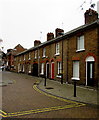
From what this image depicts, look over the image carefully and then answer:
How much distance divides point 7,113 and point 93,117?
3702 millimetres

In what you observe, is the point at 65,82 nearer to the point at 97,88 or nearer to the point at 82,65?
the point at 82,65

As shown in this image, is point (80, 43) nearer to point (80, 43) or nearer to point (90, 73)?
point (80, 43)

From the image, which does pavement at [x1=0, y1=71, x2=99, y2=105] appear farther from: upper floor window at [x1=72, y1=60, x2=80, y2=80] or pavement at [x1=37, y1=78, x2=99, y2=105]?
upper floor window at [x1=72, y1=60, x2=80, y2=80]

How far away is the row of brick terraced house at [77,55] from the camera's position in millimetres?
11805

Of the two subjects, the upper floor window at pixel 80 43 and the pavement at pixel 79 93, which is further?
the upper floor window at pixel 80 43

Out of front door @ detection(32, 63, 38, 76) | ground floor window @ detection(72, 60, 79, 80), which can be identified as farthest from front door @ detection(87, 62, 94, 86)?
front door @ detection(32, 63, 38, 76)

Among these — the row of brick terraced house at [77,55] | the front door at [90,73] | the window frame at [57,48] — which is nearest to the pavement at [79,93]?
the front door at [90,73]

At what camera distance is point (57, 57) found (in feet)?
58.7

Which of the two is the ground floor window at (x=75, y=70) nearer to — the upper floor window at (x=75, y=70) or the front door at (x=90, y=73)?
the upper floor window at (x=75, y=70)

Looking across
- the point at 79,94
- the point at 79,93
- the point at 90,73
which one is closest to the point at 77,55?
the point at 90,73

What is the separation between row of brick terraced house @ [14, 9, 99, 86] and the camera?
1180 centimetres

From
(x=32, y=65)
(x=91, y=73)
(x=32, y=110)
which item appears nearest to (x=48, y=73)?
(x=32, y=65)

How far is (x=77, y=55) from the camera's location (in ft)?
45.5

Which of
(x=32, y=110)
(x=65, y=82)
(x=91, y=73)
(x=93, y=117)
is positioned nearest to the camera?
(x=93, y=117)
